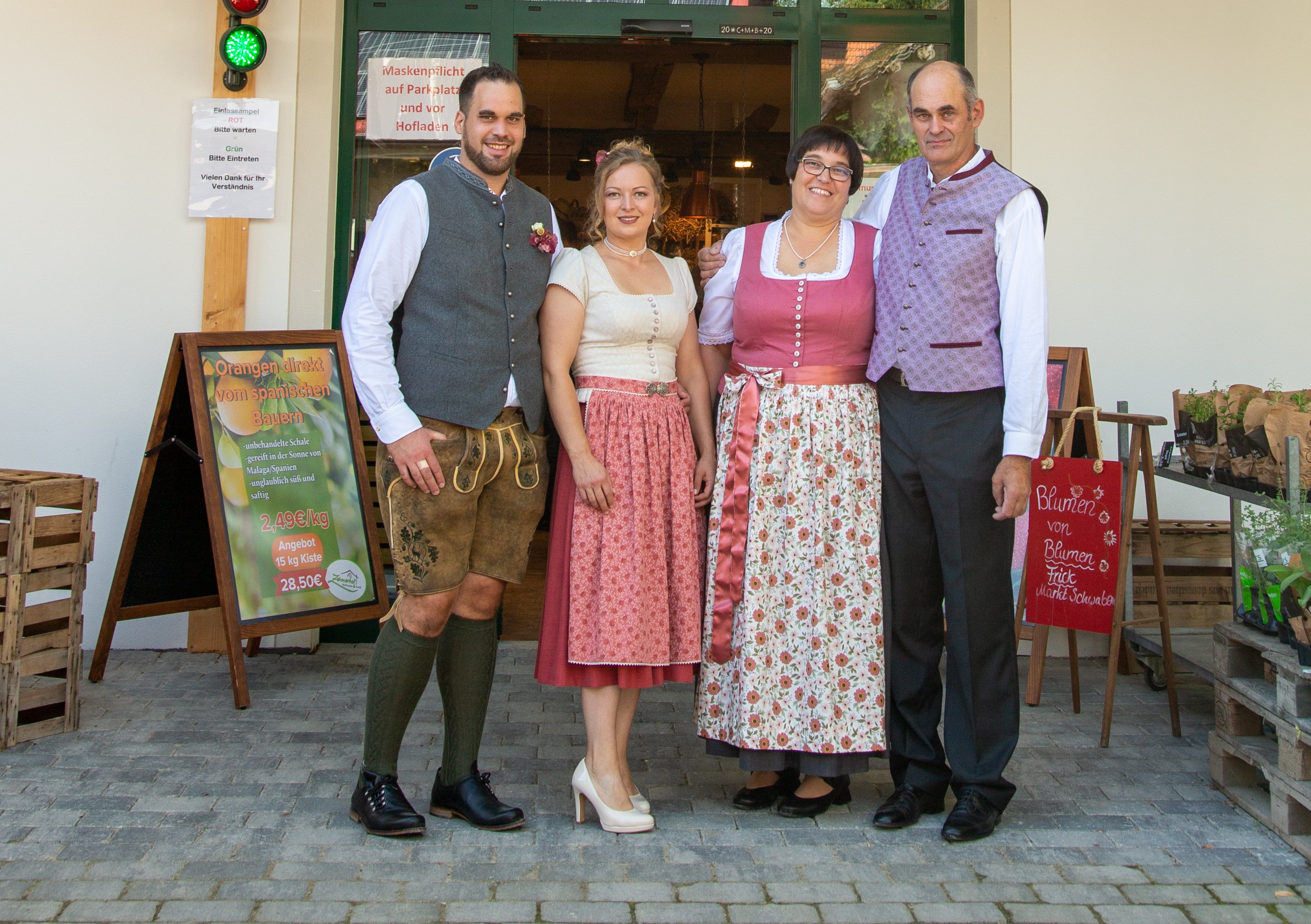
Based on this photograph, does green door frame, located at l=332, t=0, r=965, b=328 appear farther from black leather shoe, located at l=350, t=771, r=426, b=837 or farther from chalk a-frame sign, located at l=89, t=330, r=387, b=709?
black leather shoe, located at l=350, t=771, r=426, b=837

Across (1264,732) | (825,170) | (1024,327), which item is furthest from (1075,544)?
(825,170)

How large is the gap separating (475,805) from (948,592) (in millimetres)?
1287

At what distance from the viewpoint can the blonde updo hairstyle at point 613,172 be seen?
283 centimetres

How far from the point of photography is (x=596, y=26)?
15.3 ft

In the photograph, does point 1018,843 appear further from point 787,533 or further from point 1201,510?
point 1201,510

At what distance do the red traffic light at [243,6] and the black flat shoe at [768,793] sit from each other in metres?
3.29

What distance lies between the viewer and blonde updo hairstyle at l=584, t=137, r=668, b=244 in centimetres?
283

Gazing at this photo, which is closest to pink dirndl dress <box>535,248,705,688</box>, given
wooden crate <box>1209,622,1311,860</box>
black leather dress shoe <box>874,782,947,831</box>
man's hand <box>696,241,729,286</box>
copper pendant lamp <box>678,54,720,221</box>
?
man's hand <box>696,241,729,286</box>

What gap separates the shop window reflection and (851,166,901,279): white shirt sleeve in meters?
1.58

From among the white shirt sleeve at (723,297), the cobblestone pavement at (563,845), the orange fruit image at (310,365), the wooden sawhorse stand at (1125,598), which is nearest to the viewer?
the cobblestone pavement at (563,845)

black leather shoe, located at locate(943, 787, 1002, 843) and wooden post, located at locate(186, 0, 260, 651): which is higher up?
wooden post, located at locate(186, 0, 260, 651)

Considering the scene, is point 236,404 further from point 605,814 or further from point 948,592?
point 948,592

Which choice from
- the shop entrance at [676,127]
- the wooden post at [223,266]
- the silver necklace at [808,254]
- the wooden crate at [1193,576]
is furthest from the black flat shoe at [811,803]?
the shop entrance at [676,127]

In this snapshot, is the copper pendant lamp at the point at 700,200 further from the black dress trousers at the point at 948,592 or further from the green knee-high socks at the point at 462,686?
the green knee-high socks at the point at 462,686
